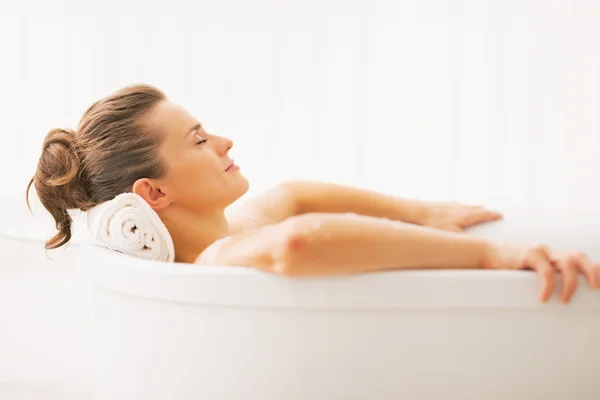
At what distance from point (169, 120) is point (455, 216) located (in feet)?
2.30

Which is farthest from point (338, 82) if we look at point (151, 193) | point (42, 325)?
point (151, 193)

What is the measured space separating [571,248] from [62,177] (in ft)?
3.64

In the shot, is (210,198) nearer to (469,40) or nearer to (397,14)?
(469,40)

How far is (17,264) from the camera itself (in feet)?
10.2

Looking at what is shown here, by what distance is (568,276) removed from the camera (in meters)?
1.04

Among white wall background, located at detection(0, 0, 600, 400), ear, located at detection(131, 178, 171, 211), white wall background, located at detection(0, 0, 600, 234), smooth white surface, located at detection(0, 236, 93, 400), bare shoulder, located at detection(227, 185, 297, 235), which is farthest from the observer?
white wall background, located at detection(0, 0, 600, 234)

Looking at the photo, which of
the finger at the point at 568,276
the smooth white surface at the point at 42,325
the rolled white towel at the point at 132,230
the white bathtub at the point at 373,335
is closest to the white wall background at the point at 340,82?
the smooth white surface at the point at 42,325

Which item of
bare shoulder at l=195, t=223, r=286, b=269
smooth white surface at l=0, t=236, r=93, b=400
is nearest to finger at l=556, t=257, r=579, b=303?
bare shoulder at l=195, t=223, r=286, b=269

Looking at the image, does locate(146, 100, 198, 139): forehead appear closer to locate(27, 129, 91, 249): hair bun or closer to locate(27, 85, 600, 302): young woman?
locate(27, 85, 600, 302): young woman

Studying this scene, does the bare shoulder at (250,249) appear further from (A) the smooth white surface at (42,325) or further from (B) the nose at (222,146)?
(A) the smooth white surface at (42,325)

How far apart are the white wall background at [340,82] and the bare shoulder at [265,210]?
1.09 metres

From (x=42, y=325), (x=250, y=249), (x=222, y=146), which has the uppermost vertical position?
(x=222, y=146)

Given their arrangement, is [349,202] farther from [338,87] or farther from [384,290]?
[338,87]

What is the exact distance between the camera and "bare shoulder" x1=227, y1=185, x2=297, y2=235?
169 cm
